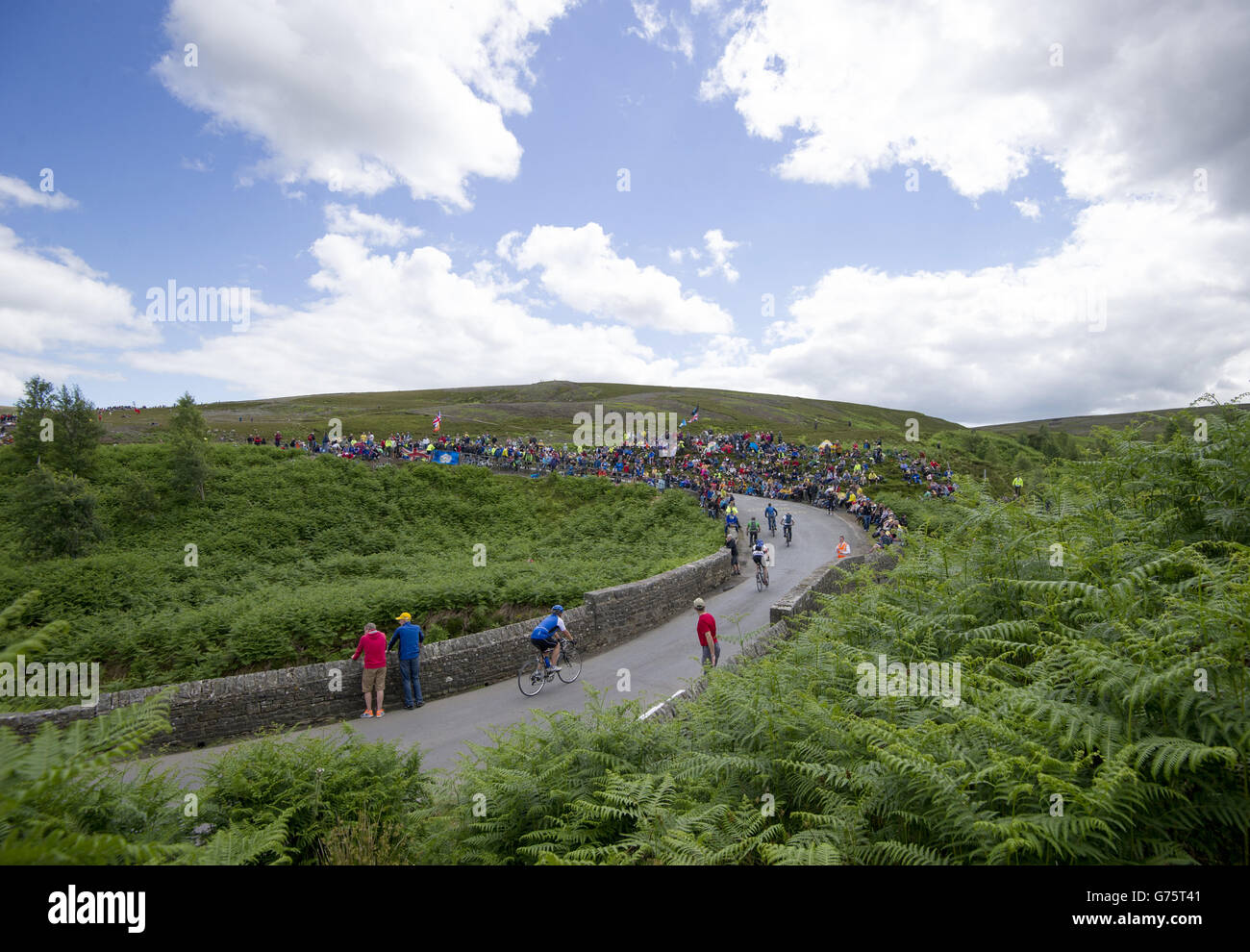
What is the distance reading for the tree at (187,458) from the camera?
2691 cm

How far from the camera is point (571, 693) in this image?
11555mm

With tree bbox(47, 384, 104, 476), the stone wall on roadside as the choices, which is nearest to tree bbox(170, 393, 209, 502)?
tree bbox(47, 384, 104, 476)

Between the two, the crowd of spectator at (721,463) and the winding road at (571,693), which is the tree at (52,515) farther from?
the winding road at (571,693)

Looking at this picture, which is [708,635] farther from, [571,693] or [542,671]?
[542,671]

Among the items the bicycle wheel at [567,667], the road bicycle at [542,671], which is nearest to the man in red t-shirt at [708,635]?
the road bicycle at [542,671]

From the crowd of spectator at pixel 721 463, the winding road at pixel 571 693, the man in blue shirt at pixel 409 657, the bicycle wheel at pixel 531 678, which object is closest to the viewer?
the winding road at pixel 571 693

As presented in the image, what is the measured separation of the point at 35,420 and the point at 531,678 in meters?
29.7

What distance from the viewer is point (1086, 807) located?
8.72ft

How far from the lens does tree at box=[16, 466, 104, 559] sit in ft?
71.8

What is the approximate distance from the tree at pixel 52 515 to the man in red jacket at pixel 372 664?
19.7 m

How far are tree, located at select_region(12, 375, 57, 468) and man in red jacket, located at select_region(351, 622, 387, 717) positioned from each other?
1061 inches
